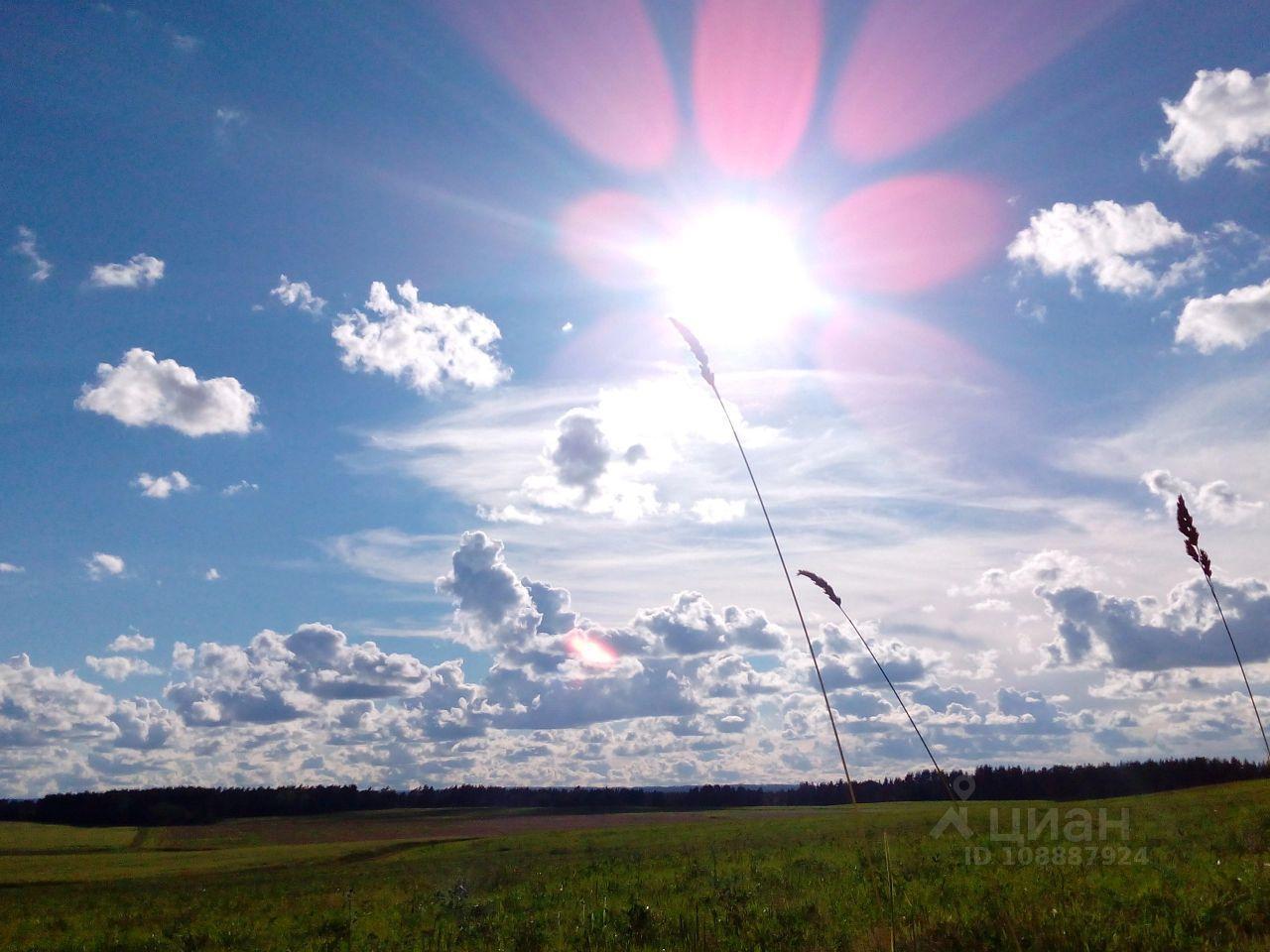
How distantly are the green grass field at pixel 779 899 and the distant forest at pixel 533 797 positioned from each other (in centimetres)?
9755

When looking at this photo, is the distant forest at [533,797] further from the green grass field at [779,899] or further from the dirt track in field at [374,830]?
the green grass field at [779,899]

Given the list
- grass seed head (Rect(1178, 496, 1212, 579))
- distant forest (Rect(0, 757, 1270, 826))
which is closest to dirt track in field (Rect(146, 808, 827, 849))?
distant forest (Rect(0, 757, 1270, 826))

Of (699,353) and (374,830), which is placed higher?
(699,353)

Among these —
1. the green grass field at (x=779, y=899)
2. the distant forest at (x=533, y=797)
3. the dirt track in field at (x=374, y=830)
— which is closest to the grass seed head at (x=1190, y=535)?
the green grass field at (x=779, y=899)

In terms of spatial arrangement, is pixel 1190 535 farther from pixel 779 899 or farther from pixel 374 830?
pixel 374 830

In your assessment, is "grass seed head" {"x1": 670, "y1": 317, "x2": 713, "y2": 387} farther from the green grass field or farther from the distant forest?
the distant forest

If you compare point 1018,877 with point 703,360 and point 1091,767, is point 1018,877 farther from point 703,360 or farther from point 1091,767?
point 1091,767

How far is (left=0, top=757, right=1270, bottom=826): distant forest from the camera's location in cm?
11425

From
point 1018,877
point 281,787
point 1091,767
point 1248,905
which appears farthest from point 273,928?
point 281,787

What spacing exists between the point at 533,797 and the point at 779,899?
17281 centimetres

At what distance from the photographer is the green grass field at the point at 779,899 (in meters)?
8.31

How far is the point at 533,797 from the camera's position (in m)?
173

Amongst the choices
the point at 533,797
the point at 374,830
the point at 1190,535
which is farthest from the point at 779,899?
the point at 533,797

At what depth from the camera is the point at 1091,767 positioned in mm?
115438
